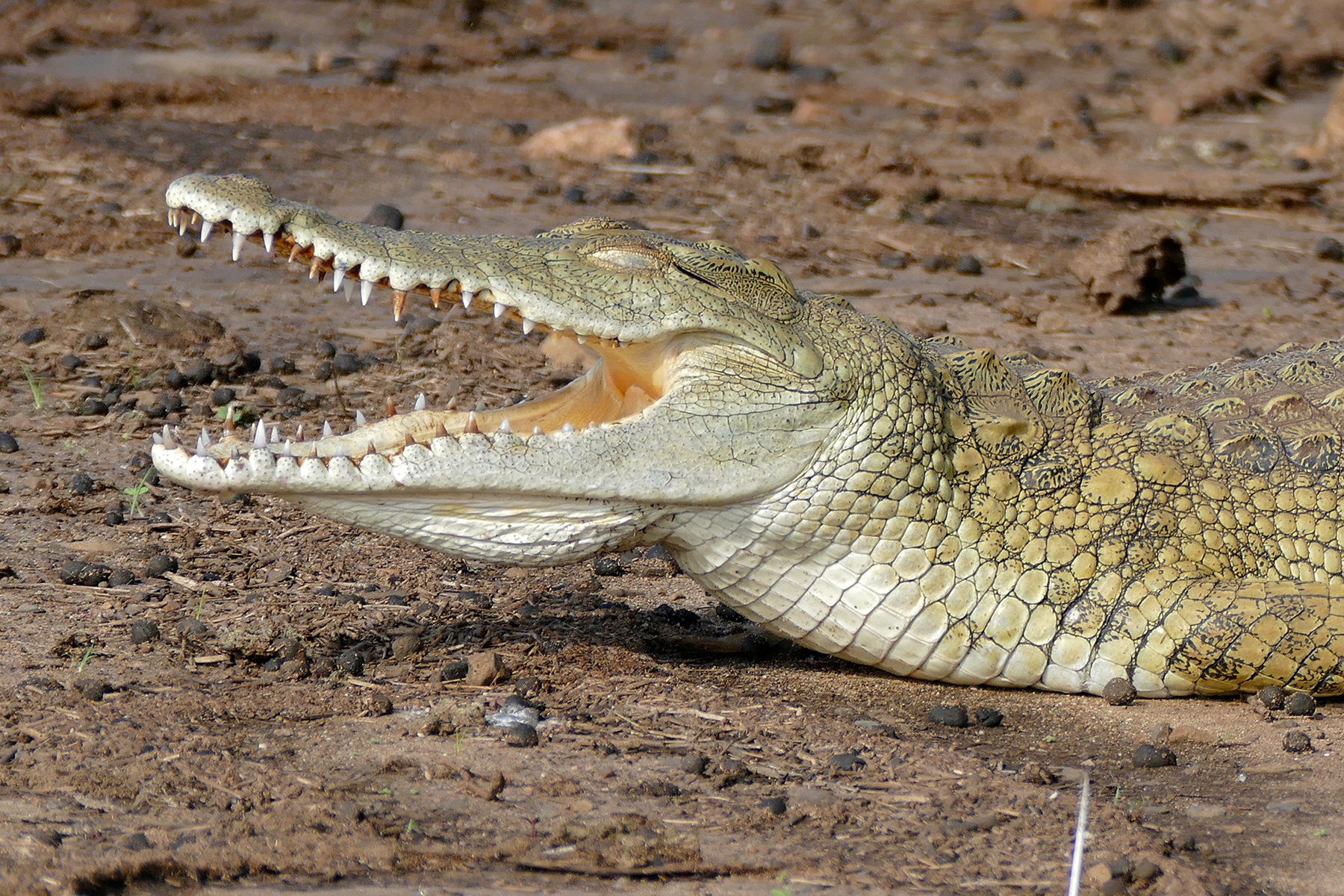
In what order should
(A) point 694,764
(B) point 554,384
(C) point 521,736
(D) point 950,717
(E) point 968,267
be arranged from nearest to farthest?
(A) point 694,764 → (C) point 521,736 → (D) point 950,717 → (B) point 554,384 → (E) point 968,267

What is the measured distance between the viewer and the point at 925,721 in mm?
3836

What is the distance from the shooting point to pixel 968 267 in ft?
25.9

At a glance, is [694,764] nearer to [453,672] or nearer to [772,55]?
[453,672]

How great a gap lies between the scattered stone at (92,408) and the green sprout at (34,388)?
0.17m

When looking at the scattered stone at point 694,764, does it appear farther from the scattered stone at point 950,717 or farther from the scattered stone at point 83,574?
the scattered stone at point 83,574

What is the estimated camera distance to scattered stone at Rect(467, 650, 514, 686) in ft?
12.8

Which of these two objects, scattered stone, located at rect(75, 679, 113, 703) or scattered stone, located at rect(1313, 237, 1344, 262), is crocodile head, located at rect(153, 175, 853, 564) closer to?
scattered stone, located at rect(75, 679, 113, 703)

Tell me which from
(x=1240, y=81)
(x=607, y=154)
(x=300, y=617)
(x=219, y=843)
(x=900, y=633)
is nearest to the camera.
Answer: (x=219, y=843)

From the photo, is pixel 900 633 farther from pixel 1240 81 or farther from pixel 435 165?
pixel 1240 81

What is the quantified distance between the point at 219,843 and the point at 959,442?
2.21m

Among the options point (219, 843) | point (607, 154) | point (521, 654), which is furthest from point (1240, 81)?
point (219, 843)

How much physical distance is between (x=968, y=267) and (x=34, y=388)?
15.9 ft

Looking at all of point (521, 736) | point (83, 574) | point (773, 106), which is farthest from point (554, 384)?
point (773, 106)

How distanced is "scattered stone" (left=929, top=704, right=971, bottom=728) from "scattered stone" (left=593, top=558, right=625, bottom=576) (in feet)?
4.68
